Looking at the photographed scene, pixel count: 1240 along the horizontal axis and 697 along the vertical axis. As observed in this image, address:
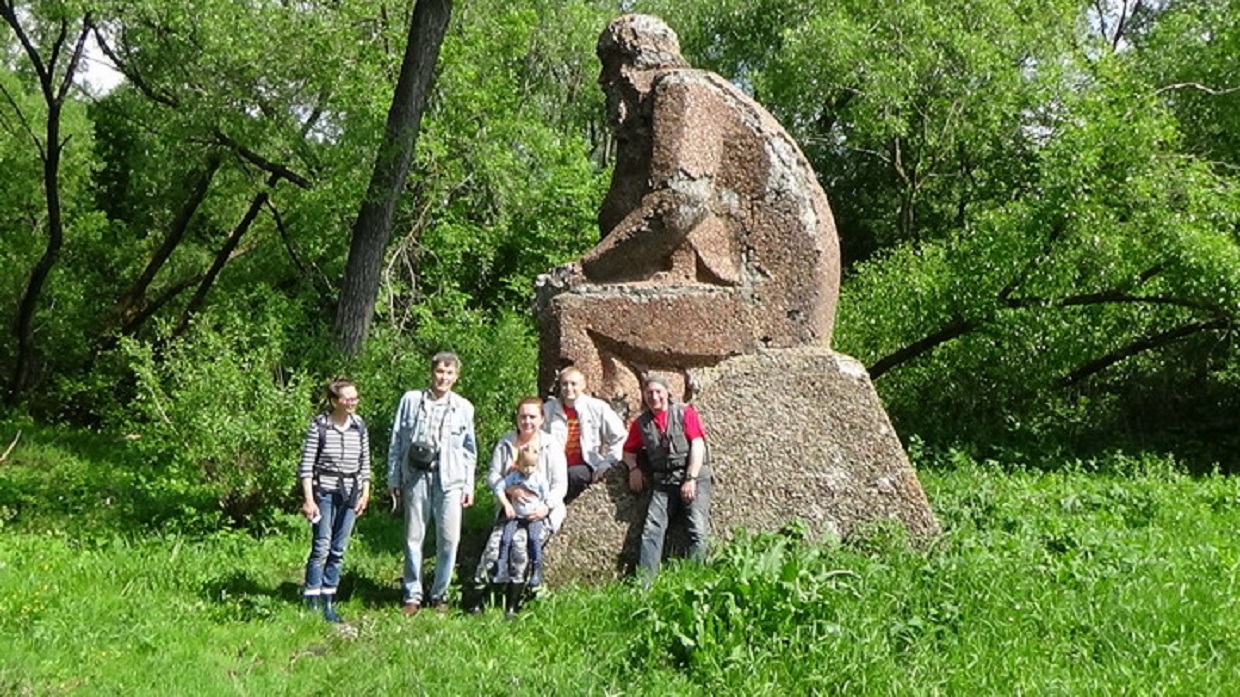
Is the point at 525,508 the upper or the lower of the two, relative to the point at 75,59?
lower

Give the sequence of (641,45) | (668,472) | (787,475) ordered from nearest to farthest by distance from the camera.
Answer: (668,472) < (787,475) < (641,45)

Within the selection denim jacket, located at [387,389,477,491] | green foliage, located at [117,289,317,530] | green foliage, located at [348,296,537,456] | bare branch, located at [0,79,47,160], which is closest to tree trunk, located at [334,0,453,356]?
green foliage, located at [348,296,537,456]

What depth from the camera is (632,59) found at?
7.18 meters

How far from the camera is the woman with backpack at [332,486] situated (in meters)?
6.03

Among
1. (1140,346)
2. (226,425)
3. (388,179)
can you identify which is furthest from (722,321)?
(1140,346)

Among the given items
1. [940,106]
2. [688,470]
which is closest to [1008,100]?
[940,106]

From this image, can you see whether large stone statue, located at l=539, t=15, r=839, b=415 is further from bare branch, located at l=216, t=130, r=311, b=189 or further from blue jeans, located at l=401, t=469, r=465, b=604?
bare branch, located at l=216, t=130, r=311, b=189

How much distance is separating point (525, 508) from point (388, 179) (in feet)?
20.4

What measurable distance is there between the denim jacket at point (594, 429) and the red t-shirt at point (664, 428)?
5.7 inches

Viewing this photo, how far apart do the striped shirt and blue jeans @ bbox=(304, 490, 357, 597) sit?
0.24ft

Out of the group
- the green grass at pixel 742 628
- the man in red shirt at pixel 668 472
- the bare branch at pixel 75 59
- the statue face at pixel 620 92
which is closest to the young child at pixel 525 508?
the green grass at pixel 742 628

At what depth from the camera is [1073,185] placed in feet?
36.9

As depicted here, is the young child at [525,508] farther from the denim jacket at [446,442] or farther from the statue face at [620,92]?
the statue face at [620,92]

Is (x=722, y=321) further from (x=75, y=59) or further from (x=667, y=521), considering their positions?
(x=75, y=59)
